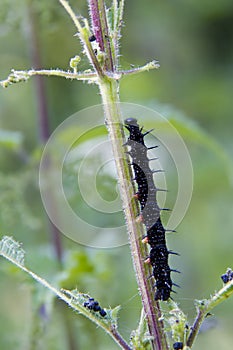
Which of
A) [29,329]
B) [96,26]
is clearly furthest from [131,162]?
[29,329]

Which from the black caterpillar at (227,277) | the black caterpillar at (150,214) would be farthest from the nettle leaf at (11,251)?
the black caterpillar at (227,277)

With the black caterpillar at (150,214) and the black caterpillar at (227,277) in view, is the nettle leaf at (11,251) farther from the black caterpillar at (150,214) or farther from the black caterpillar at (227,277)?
the black caterpillar at (227,277)

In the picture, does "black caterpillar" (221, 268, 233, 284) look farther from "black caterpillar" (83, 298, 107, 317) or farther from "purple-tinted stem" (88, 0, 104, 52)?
"purple-tinted stem" (88, 0, 104, 52)

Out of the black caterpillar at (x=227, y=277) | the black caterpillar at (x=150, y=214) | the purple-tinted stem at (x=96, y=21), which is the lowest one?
the black caterpillar at (x=227, y=277)

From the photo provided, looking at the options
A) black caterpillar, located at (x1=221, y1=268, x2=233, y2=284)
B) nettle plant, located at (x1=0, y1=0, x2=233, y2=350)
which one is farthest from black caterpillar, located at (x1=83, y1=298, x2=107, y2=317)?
black caterpillar, located at (x1=221, y1=268, x2=233, y2=284)

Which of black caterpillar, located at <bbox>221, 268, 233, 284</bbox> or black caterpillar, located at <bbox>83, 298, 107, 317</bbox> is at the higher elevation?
black caterpillar, located at <bbox>83, 298, 107, 317</bbox>

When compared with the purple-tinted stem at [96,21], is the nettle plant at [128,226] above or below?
below

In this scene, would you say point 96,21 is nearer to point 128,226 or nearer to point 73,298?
point 128,226
